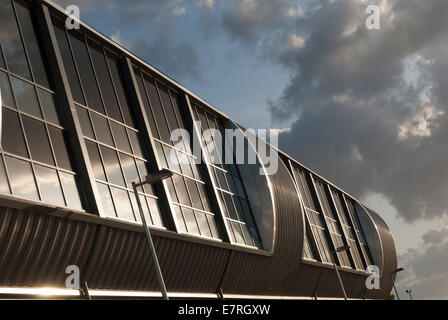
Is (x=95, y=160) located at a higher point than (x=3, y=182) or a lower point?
higher

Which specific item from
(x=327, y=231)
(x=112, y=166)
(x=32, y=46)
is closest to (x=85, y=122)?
(x=112, y=166)

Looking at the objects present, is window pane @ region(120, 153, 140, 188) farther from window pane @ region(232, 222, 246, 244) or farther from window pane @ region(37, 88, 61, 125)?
window pane @ region(232, 222, 246, 244)

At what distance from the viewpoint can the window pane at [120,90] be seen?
26141 millimetres

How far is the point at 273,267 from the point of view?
35219 mm

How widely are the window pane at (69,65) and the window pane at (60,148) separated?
95.7 inches

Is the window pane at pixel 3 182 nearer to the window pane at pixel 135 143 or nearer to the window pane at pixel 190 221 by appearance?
the window pane at pixel 135 143

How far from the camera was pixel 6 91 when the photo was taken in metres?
18.6

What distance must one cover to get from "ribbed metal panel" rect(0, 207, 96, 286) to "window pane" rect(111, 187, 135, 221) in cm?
249

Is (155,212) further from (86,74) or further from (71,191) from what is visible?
(86,74)

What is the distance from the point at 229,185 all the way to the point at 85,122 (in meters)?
13.5

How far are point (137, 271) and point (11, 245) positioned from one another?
650 cm

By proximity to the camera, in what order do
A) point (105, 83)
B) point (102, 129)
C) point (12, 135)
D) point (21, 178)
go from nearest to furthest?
point (21, 178), point (12, 135), point (102, 129), point (105, 83)

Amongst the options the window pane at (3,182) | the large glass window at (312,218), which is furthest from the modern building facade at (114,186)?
the large glass window at (312,218)

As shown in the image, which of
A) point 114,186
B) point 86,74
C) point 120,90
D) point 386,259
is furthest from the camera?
point 386,259
